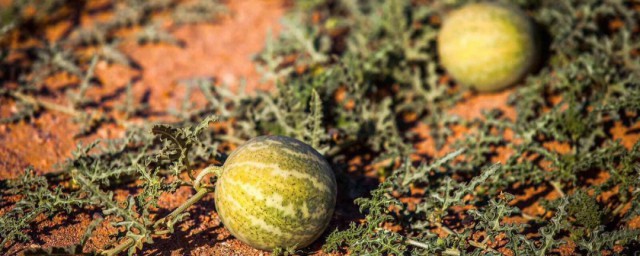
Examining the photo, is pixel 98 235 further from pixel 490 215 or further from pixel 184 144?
pixel 490 215

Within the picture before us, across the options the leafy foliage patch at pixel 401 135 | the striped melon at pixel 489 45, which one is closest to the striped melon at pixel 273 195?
the leafy foliage patch at pixel 401 135

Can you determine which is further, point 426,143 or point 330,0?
point 330,0

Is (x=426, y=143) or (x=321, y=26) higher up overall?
(x=321, y=26)

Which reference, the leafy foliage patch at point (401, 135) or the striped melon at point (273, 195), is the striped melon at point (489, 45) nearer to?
the leafy foliage patch at point (401, 135)

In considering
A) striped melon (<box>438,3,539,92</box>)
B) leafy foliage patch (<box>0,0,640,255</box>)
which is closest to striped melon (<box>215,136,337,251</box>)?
leafy foliage patch (<box>0,0,640,255</box>)

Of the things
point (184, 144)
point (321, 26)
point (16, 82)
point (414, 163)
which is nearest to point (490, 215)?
point (414, 163)

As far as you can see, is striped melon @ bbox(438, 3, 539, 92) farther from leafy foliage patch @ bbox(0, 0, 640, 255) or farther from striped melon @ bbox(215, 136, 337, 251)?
striped melon @ bbox(215, 136, 337, 251)
